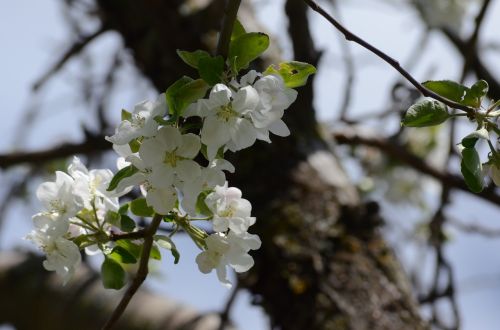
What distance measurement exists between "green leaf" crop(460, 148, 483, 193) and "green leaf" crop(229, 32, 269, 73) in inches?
7.8

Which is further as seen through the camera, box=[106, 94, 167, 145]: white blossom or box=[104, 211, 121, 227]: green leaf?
box=[104, 211, 121, 227]: green leaf

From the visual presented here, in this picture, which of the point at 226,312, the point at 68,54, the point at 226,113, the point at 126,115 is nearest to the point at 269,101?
the point at 226,113

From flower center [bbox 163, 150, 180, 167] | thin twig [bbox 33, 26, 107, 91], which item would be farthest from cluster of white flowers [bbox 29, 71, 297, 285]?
thin twig [bbox 33, 26, 107, 91]

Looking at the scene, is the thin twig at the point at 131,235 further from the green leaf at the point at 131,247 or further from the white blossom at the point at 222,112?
the white blossom at the point at 222,112

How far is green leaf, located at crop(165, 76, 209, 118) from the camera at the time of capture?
1.94 feet

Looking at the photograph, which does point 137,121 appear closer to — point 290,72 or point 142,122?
point 142,122

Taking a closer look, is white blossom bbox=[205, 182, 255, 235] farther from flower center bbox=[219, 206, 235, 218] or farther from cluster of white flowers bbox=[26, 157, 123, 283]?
cluster of white flowers bbox=[26, 157, 123, 283]

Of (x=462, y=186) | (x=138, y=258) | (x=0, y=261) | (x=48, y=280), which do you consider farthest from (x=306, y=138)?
(x=138, y=258)

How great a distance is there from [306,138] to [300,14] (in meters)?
0.30

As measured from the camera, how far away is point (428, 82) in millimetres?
655

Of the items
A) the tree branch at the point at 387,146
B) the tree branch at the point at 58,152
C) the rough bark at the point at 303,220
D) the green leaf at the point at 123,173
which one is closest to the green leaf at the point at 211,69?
the green leaf at the point at 123,173

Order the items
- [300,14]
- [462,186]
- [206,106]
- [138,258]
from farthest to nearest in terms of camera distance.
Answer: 1. [462,186]
2. [300,14]
3. [138,258]
4. [206,106]

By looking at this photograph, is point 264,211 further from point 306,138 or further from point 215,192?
point 215,192

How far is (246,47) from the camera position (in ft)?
2.06
